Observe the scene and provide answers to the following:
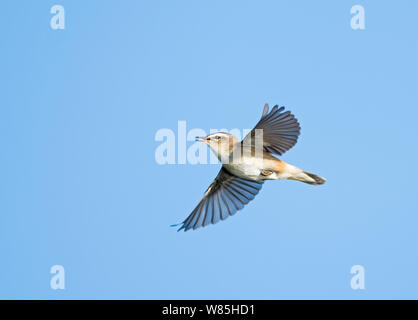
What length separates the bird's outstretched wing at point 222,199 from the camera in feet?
29.3

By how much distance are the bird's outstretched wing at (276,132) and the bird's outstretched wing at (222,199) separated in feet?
2.25

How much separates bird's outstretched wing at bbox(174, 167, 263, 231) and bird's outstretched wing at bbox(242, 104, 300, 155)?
27.0 inches

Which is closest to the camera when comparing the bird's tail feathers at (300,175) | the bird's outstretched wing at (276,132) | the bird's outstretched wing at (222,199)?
the bird's outstretched wing at (276,132)

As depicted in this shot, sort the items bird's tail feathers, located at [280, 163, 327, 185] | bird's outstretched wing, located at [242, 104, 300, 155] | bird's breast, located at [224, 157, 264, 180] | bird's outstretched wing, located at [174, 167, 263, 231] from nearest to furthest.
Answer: bird's outstretched wing, located at [242, 104, 300, 155], bird's breast, located at [224, 157, 264, 180], bird's tail feathers, located at [280, 163, 327, 185], bird's outstretched wing, located at [174, 167, 263, 231]

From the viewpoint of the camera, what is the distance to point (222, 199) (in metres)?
9.06

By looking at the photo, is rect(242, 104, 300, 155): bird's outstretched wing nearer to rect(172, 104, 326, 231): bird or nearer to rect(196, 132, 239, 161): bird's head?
rect(172, 104, 326, 231): bird

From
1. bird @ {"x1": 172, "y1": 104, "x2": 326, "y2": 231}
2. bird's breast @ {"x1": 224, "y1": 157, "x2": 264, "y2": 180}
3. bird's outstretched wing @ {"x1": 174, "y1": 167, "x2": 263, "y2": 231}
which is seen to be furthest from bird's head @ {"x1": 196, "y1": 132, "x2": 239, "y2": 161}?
bird's outstretched wing @ {"x1": 174, "y1": 167, "x2": 263, "y2": 231}

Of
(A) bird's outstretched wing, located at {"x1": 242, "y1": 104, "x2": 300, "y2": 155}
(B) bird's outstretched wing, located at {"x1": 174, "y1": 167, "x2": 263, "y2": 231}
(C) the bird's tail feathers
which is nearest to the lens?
(A) bird's outstretched wing, located at {"x1": 242, "y1": 104, "x2": 300, "y2": 155}

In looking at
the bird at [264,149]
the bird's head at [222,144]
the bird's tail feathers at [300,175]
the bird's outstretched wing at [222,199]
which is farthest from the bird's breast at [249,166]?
the bird's outstretched wing at [222,199]

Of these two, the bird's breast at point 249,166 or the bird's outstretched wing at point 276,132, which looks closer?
the bird's outstretched wing at point 276,132

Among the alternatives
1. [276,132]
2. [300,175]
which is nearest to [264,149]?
[276,132]

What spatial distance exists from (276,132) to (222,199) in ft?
4.68

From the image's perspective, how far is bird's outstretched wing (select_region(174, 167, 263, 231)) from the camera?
8.92m

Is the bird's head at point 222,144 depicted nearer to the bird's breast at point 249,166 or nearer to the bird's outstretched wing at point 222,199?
the bird's breast at point 249,166
